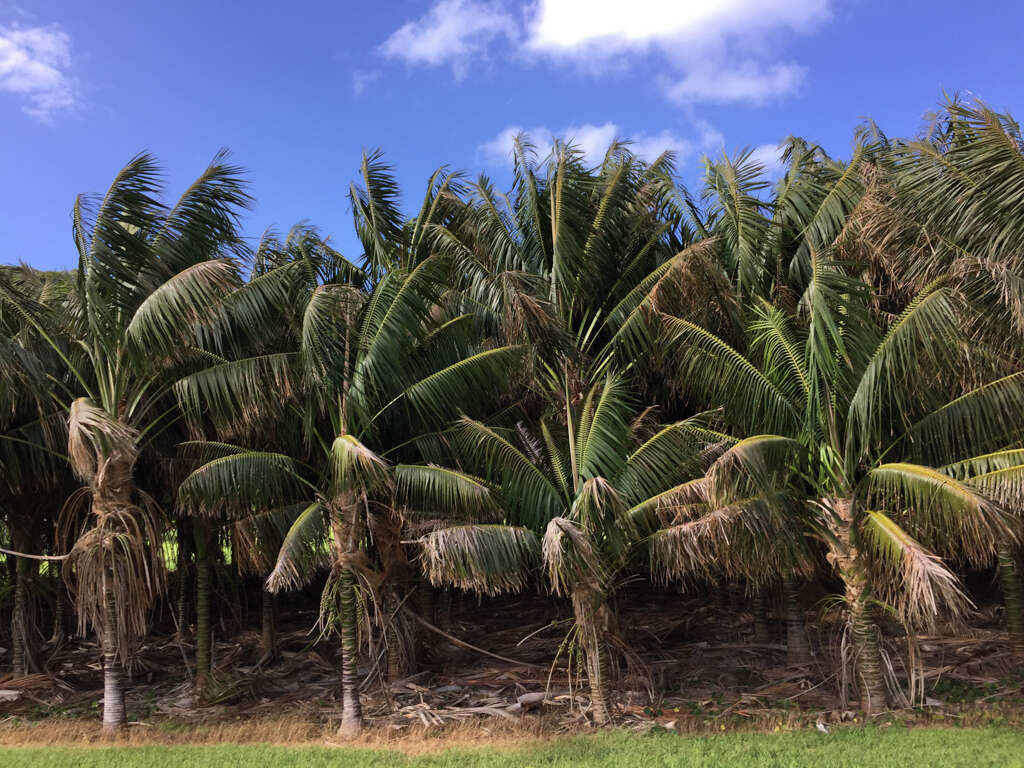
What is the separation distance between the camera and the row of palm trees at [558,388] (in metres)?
9.21

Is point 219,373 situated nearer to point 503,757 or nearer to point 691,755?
point 503,757

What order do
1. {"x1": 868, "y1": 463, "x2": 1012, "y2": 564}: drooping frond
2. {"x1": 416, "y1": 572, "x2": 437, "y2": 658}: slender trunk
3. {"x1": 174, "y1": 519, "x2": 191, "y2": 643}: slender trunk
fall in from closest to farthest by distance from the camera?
{"x1": 868, "y1": 463, "x2": 1012, "y2": 564}: drooping frond, {"x1": 416, "y1": 572, "x2": 437, "y2": 658}: slender trunk, {"x1": 174, "y1": 519, "x2": 191, "y2": 643}: slender trunk

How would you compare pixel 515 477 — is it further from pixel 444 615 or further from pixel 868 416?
pixel 444 615

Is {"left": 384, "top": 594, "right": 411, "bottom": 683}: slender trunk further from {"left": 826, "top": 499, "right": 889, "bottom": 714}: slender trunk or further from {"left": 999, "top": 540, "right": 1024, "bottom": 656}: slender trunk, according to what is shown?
{"left": 999, "top": 540, "right": 1024, "bottom": 656}: slender trunk

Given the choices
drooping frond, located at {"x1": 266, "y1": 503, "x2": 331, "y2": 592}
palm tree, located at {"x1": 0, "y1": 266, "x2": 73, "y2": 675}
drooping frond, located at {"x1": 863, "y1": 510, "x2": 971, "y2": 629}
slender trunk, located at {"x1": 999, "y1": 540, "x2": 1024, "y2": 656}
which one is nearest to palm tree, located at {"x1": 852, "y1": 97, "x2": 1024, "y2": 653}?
slender trunk, located at {"x1": 999, "y1": 540, "x2": 1024, "y2": 656}

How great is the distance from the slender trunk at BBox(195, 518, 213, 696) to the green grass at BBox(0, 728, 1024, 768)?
10.2ft

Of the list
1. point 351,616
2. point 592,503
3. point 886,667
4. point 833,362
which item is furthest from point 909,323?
point 351,616

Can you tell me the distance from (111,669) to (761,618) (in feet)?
34.2

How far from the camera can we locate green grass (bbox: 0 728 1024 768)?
8.29 m

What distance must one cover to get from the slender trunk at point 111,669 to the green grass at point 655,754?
3.17 ft

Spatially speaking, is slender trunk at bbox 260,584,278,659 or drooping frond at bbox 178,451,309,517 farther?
slender trunk at bbox 260,584,278,659

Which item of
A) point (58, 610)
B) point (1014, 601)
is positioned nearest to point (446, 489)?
point (1014, 601)

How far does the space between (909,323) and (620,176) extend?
5.15 m

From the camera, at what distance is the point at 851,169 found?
11703 millimetres
